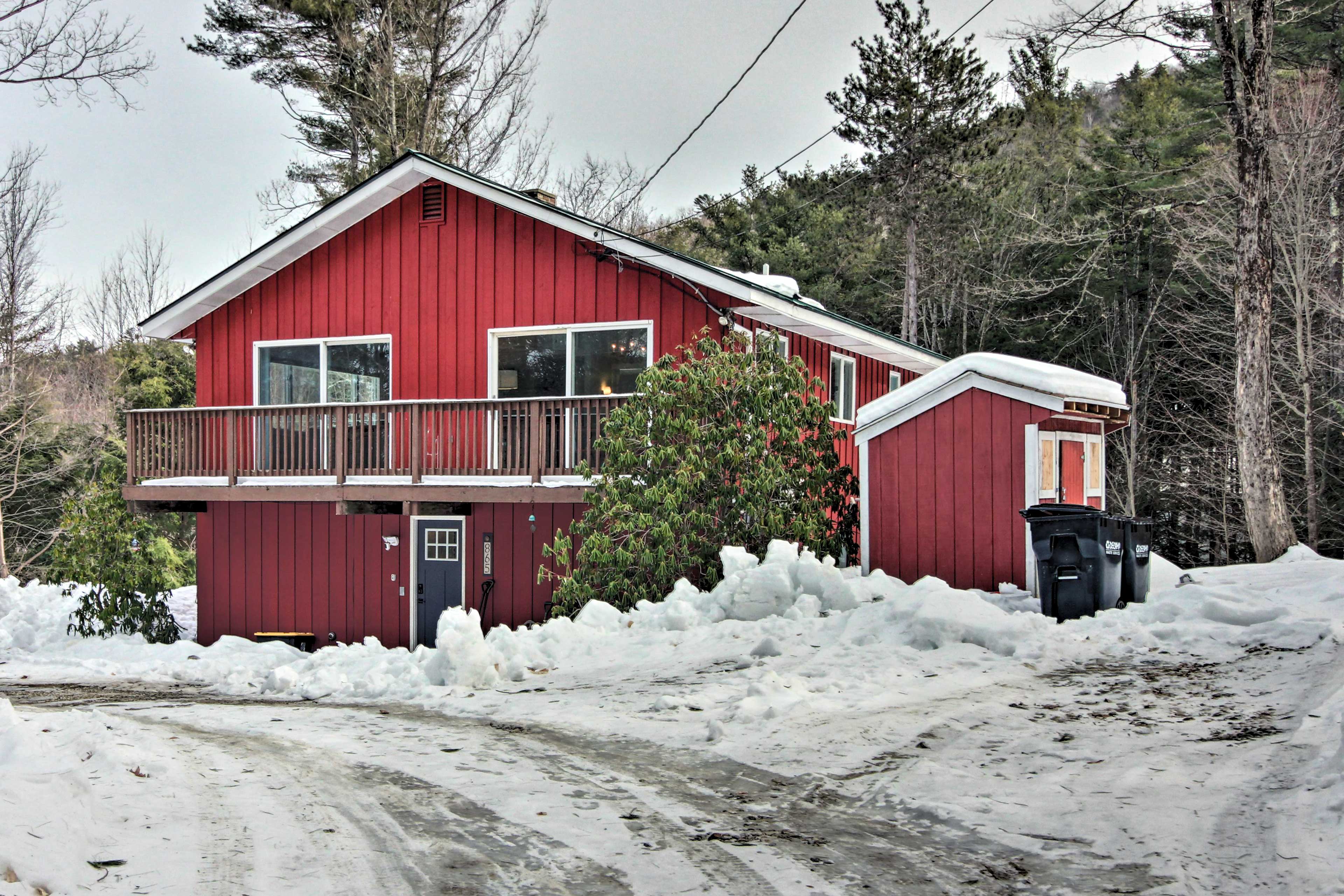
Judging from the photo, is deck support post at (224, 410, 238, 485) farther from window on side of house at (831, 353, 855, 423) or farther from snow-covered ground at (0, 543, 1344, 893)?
window on side of house at (831, 353, 855, 423)

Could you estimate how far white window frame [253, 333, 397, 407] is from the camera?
1524cm

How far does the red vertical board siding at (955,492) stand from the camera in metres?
10.7

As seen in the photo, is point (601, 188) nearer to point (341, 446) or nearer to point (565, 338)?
point (565, 338)

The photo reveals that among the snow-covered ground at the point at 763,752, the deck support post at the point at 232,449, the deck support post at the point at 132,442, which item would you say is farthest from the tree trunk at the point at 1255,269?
the deck support post at the point at 132,442

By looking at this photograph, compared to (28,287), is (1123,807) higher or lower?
lower

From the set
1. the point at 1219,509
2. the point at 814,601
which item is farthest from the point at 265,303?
the point at 1219,509

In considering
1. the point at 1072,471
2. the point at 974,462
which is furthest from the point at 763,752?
the point at 1072,471

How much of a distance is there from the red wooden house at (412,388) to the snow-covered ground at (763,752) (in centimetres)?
348

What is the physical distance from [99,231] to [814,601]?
1389 inches

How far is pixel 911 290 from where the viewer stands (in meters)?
28.5

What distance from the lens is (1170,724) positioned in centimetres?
612

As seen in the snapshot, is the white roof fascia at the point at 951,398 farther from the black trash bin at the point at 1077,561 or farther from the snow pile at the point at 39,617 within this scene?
the snow pile at the point at 39,617

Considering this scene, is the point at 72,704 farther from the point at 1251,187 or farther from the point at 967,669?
the point at 1251,187

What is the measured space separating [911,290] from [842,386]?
1317 cm
